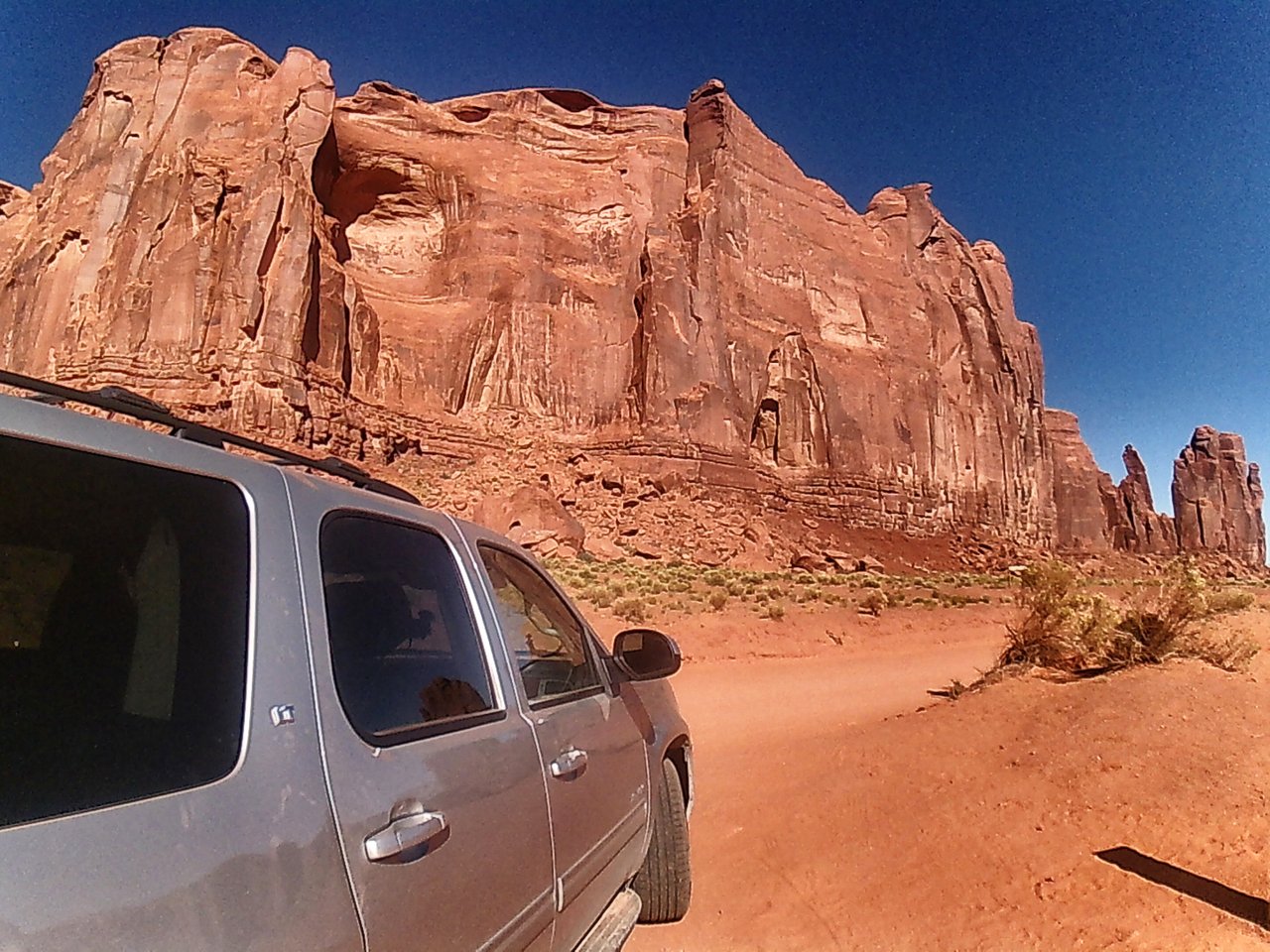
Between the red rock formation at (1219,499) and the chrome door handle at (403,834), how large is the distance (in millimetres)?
127751

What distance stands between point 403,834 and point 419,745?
25 cm

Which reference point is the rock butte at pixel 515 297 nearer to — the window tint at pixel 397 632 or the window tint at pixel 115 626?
the window tint at pixel 397 632

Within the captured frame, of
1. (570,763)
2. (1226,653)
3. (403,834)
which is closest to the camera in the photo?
(403,834)

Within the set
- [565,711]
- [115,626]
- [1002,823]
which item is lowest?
[1002,823]

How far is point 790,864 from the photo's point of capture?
16.5ft

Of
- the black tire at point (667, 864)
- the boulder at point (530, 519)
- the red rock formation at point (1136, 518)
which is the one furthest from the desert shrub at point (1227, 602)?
the red rock formation at point (1136, 518)

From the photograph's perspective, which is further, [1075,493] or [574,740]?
[1075,493]

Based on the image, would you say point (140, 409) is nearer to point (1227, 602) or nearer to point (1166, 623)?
point (1166, 623)

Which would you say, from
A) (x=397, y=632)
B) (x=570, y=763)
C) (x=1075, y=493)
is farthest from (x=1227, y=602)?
(x=1075, y=493)

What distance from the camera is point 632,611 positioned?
18062 millimetres

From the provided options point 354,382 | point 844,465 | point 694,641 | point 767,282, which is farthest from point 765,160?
point 694,641

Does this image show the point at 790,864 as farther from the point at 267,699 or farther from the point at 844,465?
the point at 844,465

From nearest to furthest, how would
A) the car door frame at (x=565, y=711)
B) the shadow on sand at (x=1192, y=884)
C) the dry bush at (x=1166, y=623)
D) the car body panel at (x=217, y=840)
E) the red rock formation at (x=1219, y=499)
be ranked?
the car body panel at (x=217, y=840), the car door frame at (x=565, y=711), the shadow on sand at (x=1192, y=884), the dry bush at (x=1166, y=623), the red rock formation at (x=1219, y=499)

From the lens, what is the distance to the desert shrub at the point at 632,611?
17672 mm
